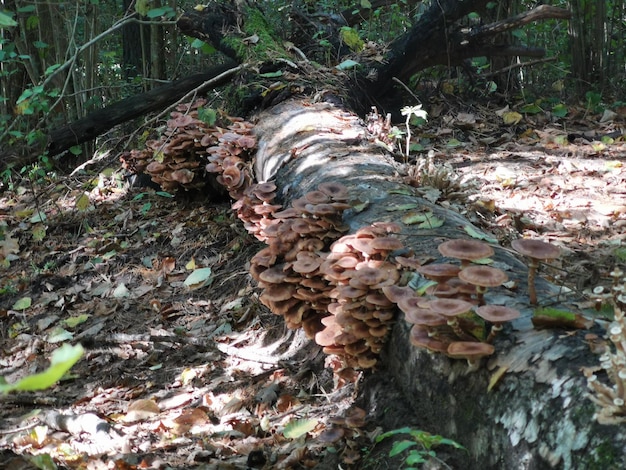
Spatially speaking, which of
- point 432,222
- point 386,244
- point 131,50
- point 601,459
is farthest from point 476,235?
point 131,50

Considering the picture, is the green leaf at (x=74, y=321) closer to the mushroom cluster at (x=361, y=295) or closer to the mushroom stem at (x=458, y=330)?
the mushroom cluster at (x=361, y=295)

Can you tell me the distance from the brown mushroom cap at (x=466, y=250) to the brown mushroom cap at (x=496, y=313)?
0.22m

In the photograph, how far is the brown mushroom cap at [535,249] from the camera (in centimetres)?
218

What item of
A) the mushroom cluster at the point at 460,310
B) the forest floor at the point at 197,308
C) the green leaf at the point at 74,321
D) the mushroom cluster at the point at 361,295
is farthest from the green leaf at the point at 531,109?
the mushroom cluster at the point at 460,310

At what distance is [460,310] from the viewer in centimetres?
210

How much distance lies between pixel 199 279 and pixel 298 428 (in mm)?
2497

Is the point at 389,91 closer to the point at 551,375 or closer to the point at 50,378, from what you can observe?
the point at 551,375

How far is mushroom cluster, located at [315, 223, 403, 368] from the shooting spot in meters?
2.81

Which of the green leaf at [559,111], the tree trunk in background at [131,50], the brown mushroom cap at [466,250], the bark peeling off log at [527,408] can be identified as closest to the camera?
the bark peeling off log at [527,408]

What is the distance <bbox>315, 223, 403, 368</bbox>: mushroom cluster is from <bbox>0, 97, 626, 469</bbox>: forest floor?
31cm

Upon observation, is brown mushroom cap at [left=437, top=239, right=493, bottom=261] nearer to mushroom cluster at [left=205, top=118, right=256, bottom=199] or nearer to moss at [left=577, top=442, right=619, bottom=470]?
moss at [left=577, top=442, right=619, bottom=470]

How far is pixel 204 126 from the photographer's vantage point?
242 inches

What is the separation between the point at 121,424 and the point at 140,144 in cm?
533

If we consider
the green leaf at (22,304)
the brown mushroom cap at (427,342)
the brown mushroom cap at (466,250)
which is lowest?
the green leaf at (22,304)
